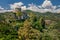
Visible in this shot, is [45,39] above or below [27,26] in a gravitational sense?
below

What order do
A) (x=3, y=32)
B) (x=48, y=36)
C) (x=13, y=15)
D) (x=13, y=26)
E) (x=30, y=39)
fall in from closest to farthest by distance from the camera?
1. (x=30, y=39)
2. (x=48, y=36)
3. (x=3, y=32)
4. (x=13, y=26)
5. (x=13, y=15)

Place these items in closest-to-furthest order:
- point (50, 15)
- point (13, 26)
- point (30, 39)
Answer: point (30, 39)
point (13, 26)
point (50, 15)

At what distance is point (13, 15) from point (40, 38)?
57.8 ft

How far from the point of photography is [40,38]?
59.9 ft

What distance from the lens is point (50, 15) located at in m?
49.4

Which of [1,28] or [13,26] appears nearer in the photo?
[1,28]

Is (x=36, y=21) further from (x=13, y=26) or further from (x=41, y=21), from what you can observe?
(x=13, y=26)

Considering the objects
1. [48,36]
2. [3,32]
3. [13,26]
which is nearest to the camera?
[48,36]

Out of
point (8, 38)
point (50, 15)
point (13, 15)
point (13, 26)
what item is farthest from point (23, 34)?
point (50, 15)

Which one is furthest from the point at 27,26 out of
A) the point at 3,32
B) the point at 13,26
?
the point at 13,26

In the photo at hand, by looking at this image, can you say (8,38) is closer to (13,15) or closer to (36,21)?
(36,21)

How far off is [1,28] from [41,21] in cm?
614

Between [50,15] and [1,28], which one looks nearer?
[1,28]

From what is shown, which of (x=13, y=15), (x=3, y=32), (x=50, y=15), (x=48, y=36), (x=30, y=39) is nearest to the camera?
(x=30, y=39)
